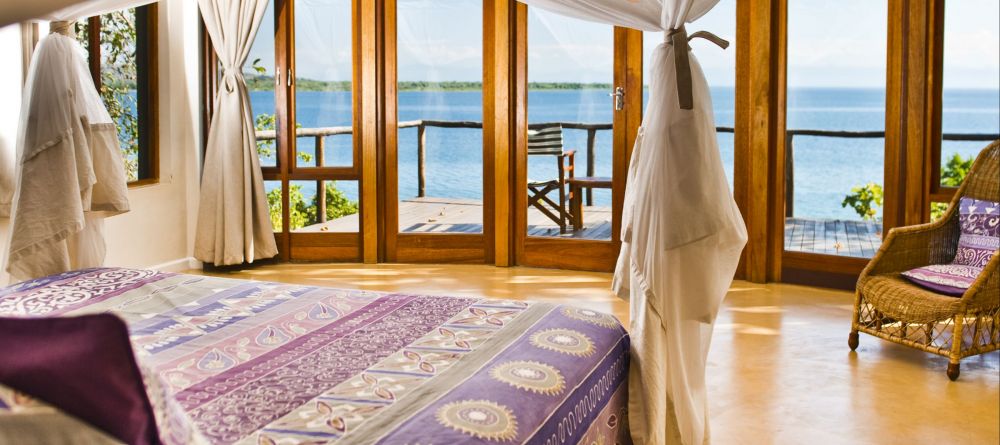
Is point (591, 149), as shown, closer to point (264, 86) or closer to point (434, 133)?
point (434, 133)

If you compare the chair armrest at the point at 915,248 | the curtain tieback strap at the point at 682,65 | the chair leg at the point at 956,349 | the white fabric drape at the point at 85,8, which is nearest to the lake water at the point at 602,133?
the chair armrest at the point at 915,248

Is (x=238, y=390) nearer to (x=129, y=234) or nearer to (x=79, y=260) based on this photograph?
(x=79, y=260)

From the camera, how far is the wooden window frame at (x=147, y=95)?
5543 mm

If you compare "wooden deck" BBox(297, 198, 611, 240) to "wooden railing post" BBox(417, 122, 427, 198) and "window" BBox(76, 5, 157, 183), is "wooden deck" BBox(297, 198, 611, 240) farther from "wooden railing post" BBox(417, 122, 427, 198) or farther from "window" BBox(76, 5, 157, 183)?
"window" BBox(76, 5, 157, 183)

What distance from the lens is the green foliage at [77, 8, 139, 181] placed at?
5285 millimetres

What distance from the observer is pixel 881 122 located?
505 centimetres

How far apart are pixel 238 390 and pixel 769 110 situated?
163 inches

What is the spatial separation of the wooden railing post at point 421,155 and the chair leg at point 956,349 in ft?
11.0

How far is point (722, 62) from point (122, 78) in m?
3.44

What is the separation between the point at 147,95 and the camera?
5605mm

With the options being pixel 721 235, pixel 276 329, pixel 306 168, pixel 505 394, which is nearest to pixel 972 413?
pixel 721 235

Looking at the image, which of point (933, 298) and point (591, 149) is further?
point (591, 149)

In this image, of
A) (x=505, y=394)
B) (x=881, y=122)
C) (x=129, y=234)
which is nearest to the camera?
(x=505, y=394)

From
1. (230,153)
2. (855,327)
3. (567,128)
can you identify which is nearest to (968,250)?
(855,327)
